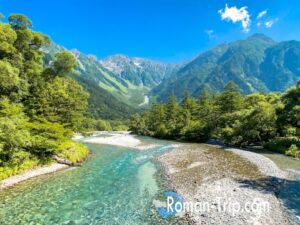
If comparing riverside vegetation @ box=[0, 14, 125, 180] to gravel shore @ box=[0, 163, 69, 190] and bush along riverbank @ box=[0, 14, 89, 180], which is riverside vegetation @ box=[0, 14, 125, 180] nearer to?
bush along riverbank @ box=[0, 14, 89, 180]

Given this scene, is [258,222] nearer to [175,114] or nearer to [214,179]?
[214,179]

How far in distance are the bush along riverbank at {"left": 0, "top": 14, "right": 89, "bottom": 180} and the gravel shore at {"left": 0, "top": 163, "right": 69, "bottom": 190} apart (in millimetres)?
744

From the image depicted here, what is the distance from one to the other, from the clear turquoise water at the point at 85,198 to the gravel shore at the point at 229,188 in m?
2.67

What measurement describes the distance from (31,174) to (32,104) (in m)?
13.9

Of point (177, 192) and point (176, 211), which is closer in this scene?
point (176, 211)

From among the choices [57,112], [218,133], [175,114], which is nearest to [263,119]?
[218,133]

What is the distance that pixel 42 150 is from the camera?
3241cm

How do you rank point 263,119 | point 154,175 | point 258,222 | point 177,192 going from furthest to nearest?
1. point 263,119
2. point 154,175
3. point 177,192
4. point 258,222

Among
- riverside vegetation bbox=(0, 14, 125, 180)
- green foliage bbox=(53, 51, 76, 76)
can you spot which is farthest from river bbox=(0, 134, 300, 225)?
green foliage bbox=(53, 51, 76, 76)

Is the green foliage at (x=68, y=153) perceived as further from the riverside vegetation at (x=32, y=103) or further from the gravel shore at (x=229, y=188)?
the gravel shore at (x=229, y=188)

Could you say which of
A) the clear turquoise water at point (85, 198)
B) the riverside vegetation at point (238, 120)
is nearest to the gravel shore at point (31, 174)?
the clear turquoise water at point (85, 198)

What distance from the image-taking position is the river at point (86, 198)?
1641 cm

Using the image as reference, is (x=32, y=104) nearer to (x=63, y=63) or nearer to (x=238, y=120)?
(x=63, y=63)

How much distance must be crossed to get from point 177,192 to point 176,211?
3985 mm
